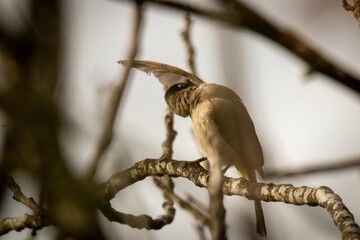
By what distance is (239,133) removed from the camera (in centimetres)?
511

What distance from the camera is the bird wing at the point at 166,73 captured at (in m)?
4.70

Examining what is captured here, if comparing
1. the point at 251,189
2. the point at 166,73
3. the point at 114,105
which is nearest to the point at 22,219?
the point at 251,189

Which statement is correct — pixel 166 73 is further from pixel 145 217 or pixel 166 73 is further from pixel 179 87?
pixel 145 217

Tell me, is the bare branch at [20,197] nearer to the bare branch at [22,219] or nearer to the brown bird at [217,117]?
the bare branch at [22,219]

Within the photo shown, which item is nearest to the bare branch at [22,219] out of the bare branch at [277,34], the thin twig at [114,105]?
the thin twig at [114,105]

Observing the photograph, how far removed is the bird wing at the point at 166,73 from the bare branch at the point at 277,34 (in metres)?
3.54

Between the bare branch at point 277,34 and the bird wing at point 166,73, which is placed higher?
the bird wing at point 166,73

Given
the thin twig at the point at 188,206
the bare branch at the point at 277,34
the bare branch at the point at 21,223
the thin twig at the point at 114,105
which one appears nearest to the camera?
the bare branch at the point at 277,34

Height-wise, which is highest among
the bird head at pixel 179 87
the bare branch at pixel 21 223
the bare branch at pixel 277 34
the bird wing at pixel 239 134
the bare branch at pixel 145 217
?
the bird head at pixel 179 87

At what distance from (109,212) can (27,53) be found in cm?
270

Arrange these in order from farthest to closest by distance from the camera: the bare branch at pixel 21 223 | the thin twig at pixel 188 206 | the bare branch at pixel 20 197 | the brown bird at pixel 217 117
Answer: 1. the brown bird at pixel 217 117
2. the bare branch at pixel 21 223
3. the bare branch at pixel 20 197
4. the thin twig at pixel 188 206

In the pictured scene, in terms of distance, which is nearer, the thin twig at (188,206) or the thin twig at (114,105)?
the thin twig at (114,105)

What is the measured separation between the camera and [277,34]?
3.34 ft

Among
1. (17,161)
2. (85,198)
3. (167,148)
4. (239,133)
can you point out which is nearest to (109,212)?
(167,148)
